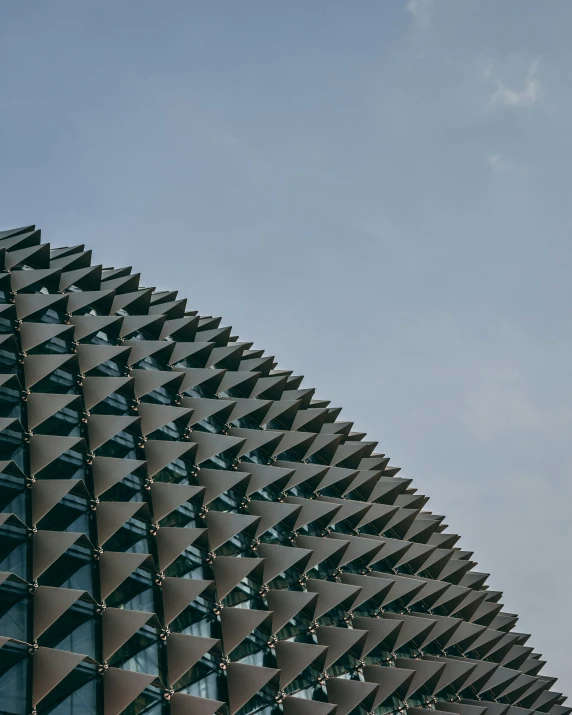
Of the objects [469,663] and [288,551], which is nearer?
[288,551]

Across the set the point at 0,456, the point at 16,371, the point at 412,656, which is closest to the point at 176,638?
the point at 0,456

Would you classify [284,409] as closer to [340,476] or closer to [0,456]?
[340,476]

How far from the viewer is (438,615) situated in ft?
116

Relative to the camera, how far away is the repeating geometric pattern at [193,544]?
868 inches

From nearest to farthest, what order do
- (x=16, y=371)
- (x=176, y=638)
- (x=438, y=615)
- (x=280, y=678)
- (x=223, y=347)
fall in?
1. (x=176, y=638)
2. (x=280, y=678)
3. (x=16, y=371)
4. (x=438, y=615)
5. (x=223, y=347)

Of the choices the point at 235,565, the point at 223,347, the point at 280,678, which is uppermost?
the point at 223,347

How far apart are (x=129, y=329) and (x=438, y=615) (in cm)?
1760

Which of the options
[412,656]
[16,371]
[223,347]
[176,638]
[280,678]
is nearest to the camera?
[176,638]

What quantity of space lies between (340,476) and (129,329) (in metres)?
11.1

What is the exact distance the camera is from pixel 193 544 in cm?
2648

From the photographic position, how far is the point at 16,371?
90.3ft

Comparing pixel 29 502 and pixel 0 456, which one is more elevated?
pixel 0 456

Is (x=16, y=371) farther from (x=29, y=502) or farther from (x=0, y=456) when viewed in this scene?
(x=29, y=502)

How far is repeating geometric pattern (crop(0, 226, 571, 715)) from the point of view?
22.0 m
